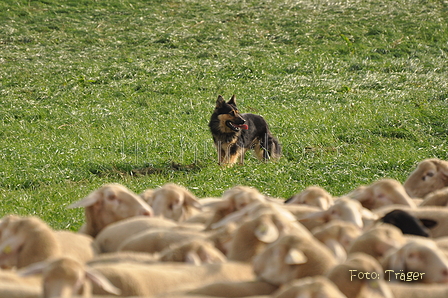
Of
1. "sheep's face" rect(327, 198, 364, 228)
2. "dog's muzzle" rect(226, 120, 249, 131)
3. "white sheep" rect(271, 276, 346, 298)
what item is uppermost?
"white sheep" rect(271, 276, 346, 298)

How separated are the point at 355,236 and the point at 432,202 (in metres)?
1.98

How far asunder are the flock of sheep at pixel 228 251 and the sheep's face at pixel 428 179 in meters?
1.23

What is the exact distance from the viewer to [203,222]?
571 cm

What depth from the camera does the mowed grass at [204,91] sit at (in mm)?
11320

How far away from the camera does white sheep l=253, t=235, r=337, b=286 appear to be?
11.9 ft

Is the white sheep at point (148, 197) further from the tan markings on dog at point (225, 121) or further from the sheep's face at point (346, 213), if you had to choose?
the tan markings on dog at point (225, 121)

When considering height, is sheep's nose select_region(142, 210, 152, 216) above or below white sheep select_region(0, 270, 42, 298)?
below

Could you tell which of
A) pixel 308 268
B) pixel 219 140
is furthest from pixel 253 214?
pixel 219 140

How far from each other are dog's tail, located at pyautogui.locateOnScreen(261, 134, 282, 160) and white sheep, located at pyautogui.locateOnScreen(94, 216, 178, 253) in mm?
8332

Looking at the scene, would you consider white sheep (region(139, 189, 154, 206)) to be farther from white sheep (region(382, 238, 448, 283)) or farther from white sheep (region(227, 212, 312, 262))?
white sheep (region(382, 238, 448, 283))

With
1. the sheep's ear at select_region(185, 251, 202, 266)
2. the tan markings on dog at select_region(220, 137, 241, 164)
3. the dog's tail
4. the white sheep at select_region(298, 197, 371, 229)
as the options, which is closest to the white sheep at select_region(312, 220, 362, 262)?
the white sheep at select_region(298, 197, 371, 229)

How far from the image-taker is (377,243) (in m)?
4.07

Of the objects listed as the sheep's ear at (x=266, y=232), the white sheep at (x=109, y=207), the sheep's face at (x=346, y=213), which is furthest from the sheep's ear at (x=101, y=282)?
the white sheep at (x=109, y=207)

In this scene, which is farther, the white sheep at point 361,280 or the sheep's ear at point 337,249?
the sheep's ear at point 337,249
